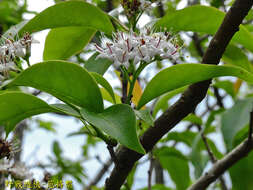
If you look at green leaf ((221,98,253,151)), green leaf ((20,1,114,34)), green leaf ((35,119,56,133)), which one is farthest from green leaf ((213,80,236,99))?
green leaf ((35,119,56,133))

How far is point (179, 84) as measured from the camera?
2.62 ft

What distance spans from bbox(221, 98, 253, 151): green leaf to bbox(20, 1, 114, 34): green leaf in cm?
57

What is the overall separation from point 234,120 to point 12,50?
2.60 feet

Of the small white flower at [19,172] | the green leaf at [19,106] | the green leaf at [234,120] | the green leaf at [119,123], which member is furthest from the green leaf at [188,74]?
the small white flower at [19,172]

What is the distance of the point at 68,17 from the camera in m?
0.92

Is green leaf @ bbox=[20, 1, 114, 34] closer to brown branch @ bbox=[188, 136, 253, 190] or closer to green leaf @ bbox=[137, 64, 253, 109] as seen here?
green leaf @ bbox=[137, 64, 253, 109]

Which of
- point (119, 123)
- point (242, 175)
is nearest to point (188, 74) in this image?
point (119, 123)

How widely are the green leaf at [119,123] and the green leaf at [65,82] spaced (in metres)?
0.04

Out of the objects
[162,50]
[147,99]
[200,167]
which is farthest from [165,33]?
[200,167]

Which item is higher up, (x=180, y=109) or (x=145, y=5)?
(x=145, y=5)

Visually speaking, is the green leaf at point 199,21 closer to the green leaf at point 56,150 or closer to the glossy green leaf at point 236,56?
the glossy green leaf at point 236,56

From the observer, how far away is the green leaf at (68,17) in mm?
900

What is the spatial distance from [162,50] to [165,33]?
13cm

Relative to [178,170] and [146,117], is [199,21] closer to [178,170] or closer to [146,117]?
[146,117]
